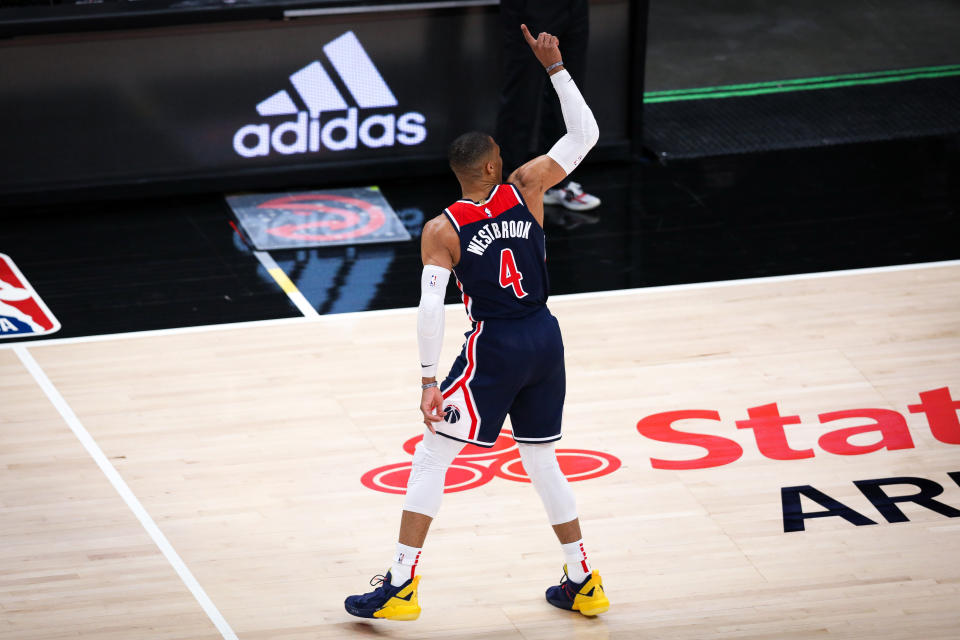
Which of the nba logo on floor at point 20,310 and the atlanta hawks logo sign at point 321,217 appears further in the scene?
the atlanta hawks logo sign at point 321,217

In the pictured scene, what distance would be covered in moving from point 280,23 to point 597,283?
2.54 m

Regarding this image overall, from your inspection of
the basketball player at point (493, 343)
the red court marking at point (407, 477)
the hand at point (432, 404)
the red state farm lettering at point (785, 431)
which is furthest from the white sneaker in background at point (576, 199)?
the hand at point (432, 404)

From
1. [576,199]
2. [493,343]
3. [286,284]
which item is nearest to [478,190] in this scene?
[493,343]

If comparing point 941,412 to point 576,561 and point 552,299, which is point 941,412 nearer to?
point 552,299

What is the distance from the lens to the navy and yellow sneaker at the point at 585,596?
4.98m

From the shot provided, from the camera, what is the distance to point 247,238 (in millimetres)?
8398

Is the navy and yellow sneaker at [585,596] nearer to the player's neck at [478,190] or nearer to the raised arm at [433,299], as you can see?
the raised arm at [433,299]

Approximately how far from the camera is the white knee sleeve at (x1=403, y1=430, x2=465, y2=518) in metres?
4.84

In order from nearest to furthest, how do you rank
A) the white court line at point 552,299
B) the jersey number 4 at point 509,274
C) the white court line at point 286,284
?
1. the jersey number 4 at point 509,274
2. the white court line at point 552,299
3. the white court line at point 286,284

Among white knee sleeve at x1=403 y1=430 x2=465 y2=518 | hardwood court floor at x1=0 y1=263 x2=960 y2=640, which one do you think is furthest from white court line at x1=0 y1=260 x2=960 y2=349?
white knee sleeve at x1=403 y1=430 x2=465 y2=518

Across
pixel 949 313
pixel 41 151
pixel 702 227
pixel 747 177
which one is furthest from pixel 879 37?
pixel 41 151

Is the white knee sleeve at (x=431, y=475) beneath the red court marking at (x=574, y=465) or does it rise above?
above

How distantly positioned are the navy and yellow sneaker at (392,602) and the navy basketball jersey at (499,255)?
36.2 inches

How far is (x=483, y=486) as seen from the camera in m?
5.88
